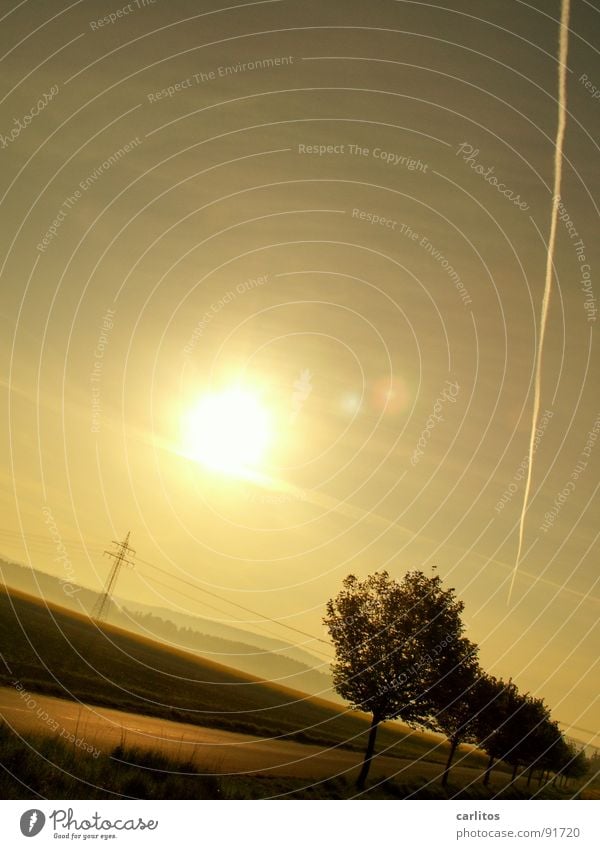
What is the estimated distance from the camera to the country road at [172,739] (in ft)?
49.0

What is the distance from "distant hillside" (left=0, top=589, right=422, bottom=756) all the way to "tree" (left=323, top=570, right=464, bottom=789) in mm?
5195

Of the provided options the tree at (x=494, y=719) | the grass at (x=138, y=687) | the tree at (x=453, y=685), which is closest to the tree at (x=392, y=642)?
the tree at (x=453, y=685)

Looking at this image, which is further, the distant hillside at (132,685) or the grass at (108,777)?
the distant hillside at (132,685)

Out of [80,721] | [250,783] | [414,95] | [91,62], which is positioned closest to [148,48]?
[91,62]

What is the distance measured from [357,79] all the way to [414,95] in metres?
1.62

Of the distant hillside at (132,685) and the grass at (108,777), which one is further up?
the distant hillside at (132,685)

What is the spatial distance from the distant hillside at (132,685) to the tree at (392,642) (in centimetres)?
520

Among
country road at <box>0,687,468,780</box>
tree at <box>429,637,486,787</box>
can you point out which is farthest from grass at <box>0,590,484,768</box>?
tree at <box>429,637,486,787</box>

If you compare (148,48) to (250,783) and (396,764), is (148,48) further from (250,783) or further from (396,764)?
(396,764)
